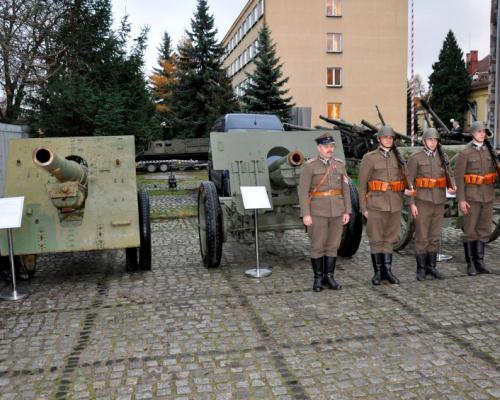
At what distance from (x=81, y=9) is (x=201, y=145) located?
43.6 feet

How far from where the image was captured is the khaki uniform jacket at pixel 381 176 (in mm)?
5512

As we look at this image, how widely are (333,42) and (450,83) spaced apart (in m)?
16.5

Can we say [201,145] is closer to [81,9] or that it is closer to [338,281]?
[81,9]

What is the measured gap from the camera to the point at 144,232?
6055 mm

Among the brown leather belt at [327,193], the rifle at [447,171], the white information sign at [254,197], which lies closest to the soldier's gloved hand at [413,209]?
the rifle at [447,171]

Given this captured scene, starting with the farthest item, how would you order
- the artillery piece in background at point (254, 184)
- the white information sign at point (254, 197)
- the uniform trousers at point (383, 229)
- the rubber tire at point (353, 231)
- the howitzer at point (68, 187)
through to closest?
the rubber tire at point (353, 231) → the artillery piece in background at point (254, 184) → the white information sign at point (254, 197) → the uniform trousers at point (383, 229) → the howitzer at point (68, 187)

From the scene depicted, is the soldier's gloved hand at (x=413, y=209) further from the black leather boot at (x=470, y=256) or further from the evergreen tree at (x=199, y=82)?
the evergreen tree at (x=199, y=82)

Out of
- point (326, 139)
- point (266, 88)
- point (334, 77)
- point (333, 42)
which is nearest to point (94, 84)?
point (326, 139)

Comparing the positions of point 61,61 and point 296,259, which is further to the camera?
point 61,61

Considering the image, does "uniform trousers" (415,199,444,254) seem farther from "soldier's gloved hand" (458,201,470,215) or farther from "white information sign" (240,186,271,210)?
"white information sign" (240,186,271,210)

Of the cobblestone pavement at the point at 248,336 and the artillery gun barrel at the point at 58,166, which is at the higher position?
the artillery gun barrel at the point at 58,166

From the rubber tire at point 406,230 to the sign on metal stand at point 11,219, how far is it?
4.26 metres

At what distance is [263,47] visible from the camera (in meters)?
24.3

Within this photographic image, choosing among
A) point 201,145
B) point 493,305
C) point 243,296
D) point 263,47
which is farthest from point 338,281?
point 201,145
